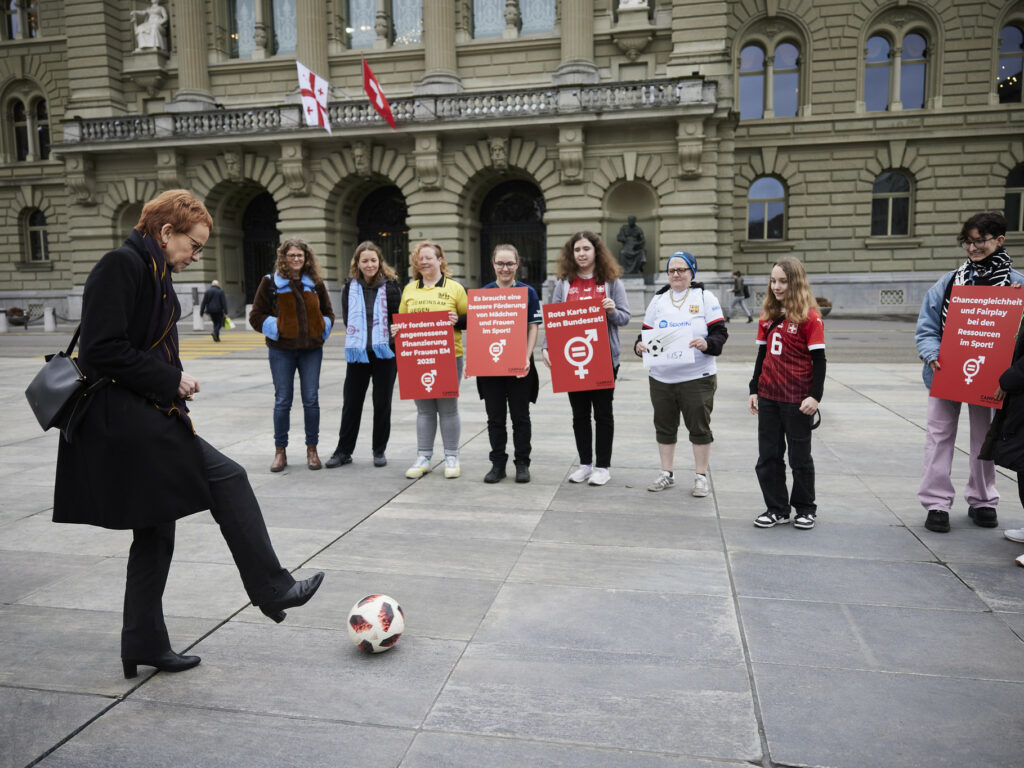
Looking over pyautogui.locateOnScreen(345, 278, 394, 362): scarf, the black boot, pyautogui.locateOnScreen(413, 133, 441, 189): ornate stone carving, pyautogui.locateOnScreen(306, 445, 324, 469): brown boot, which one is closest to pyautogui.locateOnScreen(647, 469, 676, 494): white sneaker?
the black boot

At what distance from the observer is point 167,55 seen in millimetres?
32844

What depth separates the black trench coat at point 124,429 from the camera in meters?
2.98

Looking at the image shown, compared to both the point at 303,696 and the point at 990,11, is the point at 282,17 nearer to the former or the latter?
the point at 990,11

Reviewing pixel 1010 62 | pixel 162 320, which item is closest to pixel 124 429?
pixel 162 320

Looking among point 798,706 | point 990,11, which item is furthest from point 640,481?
point 990,11

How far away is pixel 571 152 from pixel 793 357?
23489mm

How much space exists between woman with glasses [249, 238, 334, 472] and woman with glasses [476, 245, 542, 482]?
168 cm

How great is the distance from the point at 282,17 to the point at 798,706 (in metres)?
35.3

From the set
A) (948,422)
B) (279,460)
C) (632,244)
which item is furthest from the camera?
(632,244)

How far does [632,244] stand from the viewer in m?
28.0

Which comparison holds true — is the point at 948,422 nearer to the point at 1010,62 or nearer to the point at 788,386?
the point at 788,386

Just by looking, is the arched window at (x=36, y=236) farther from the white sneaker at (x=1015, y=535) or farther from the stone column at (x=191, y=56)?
the white sneaker at (x=1015, y=535)

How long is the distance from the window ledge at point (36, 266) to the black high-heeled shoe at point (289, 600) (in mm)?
38675

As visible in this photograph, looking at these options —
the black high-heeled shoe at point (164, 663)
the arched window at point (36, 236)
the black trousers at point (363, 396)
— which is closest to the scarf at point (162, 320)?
the black high-heeled shoe at point (164, 663)
